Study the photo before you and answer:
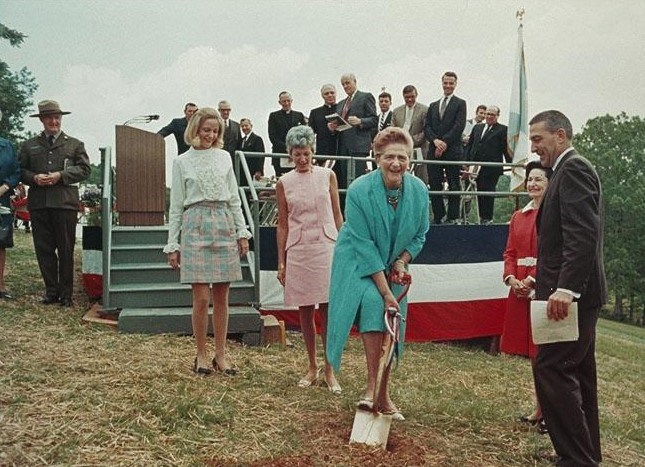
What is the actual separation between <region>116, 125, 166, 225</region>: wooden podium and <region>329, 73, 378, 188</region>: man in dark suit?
89.2 inches

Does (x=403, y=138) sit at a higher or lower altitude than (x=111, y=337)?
higher

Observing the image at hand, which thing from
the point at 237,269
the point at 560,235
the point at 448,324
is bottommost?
the point at 448,324

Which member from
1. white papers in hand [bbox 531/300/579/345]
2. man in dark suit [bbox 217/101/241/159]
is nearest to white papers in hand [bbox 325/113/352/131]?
man in dark suit [bbox 217/101/241/159]

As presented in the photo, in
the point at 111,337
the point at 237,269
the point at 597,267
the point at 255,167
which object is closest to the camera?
the point at 597,267

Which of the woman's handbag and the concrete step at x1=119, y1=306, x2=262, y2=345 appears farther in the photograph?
the woman's handbag

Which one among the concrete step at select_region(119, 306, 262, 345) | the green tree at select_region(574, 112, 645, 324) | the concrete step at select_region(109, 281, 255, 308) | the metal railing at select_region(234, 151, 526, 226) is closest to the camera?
the concrete step at select_region(119, 306, 262, 345)

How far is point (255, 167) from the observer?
1022 centimetres

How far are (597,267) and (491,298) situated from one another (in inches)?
218

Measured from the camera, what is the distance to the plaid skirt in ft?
15.5

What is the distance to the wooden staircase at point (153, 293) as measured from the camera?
6.20 m

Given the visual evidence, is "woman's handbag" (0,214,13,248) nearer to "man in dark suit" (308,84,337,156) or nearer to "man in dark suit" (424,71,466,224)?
"man in dark suit" (308,84,337,156)

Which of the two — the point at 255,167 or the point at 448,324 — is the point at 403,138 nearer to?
the point at 448,324

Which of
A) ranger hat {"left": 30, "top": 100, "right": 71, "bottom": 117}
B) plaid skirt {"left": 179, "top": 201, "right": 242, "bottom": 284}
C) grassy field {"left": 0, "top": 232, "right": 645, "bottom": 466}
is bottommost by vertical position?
grassy field {"left": 0, "top": 232, "right": 645, "bottom": 466}

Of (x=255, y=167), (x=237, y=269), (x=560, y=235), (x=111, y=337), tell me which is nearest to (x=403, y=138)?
(x=560, y=235)
